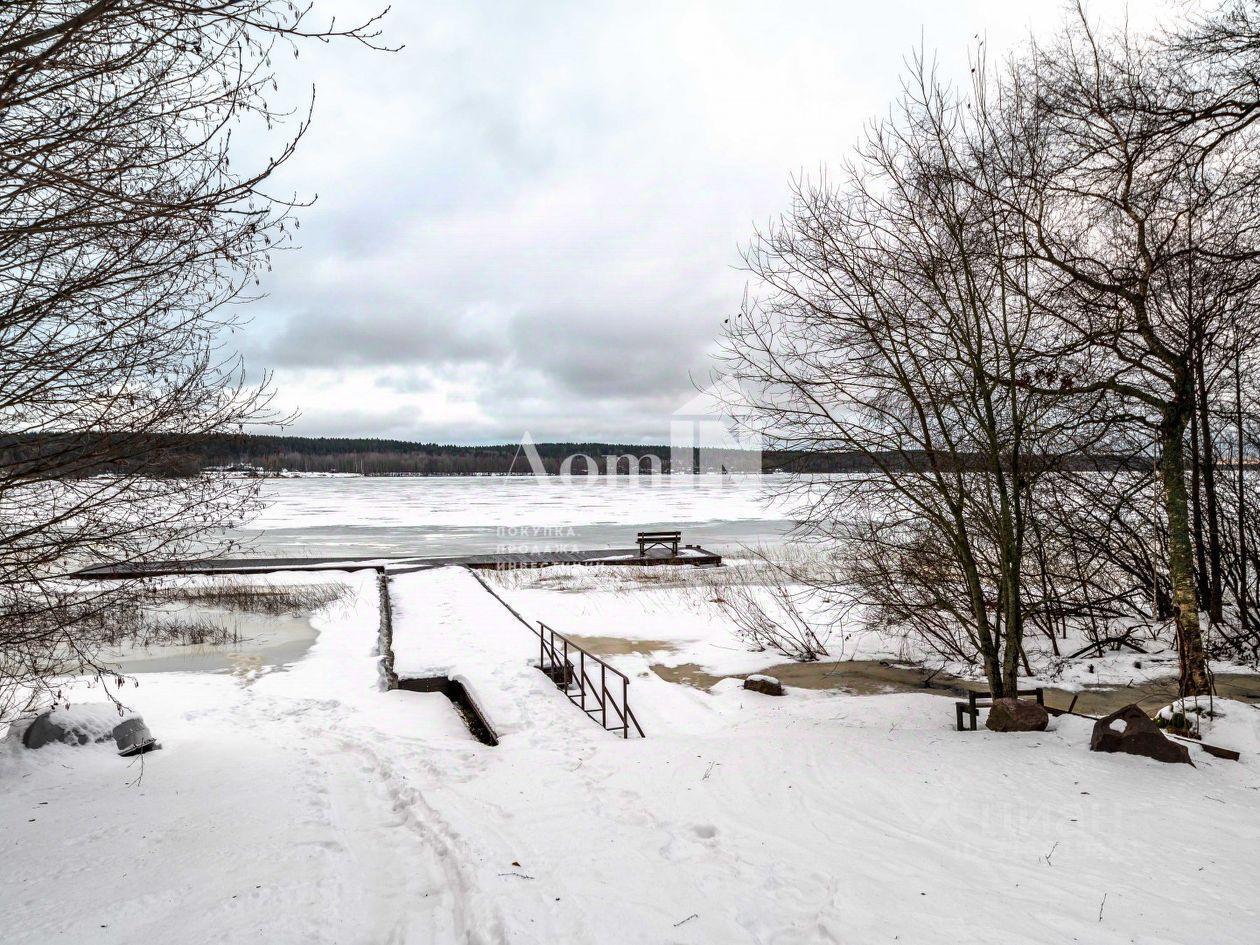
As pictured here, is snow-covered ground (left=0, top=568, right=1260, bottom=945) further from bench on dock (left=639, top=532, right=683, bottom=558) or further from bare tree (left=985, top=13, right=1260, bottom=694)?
bench on dock (left=639, top=532, right=683, bottom=558)

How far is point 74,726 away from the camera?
718 centimetres

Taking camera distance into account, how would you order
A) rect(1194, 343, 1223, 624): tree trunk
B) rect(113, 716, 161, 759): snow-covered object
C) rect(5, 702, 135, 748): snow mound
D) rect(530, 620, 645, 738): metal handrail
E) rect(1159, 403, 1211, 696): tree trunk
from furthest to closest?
rect(1194, 343, 1223, 624): tree trunk < rect(530, 620, 645, 738): metal handrail < rect(1159, 403, 1211, 696): tree trunk < rect(113, 716, 161, 759): snow-covered object < rect(5, 702, 135, 748): snow mound

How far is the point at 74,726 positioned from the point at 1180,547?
42.5 feet

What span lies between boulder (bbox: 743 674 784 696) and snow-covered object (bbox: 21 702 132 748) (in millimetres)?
8475

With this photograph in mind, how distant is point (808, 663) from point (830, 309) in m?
7.87

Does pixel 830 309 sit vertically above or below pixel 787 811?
above

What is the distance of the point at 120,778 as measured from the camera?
21.2 feet

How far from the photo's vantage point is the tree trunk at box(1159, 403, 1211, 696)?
938cm

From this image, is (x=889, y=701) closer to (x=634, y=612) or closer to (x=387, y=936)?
(x=387, y=936)

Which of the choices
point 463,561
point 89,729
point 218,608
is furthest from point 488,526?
point 89,729

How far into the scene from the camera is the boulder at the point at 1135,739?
687 centimetres

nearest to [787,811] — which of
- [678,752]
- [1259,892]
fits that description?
[678,752]

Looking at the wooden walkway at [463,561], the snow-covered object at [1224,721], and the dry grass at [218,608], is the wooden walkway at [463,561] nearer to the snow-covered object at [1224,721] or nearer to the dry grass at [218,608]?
the dry grass at [218,608]

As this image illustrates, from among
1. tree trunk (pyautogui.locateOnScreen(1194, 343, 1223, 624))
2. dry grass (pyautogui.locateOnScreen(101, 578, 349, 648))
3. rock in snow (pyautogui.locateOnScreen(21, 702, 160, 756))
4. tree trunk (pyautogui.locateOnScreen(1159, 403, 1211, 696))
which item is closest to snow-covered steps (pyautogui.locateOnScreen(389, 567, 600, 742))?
dry grass (pyautogui.locateOnScreen(101, 578, 349, 648))
